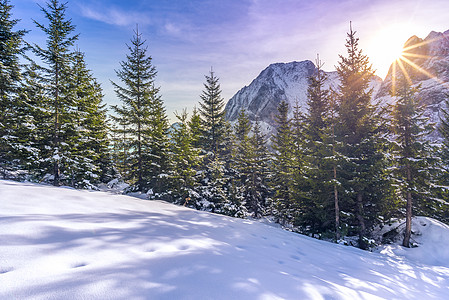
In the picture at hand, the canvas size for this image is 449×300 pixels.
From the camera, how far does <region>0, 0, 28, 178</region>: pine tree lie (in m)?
12.3

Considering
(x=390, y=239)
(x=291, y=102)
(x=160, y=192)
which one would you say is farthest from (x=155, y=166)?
(x=291, y=102)

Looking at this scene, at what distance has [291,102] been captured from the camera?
9538cm

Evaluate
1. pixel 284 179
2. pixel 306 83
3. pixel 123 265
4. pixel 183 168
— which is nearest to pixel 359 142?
pixel 284 179

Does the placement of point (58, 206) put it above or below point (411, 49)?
below

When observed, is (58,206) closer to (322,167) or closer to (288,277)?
(288,277)

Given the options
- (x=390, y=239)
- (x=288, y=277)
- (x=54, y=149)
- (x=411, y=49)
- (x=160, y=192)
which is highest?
(x=411, y=49)

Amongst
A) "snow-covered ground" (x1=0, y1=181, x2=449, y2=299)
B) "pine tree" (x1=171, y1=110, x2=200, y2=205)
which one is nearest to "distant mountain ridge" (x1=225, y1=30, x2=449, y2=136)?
"pine tree" (x1=171, y1=110, x2=200, y2=205)

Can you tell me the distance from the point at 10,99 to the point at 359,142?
24.0 meters

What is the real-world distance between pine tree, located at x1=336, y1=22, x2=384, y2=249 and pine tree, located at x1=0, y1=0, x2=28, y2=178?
68.0ft

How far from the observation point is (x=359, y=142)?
1268 cm

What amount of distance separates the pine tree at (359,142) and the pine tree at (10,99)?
2072 centimetres

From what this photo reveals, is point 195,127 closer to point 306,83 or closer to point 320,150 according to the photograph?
point 320,150

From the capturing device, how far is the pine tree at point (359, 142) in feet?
38.7

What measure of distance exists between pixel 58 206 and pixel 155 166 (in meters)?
13.3
